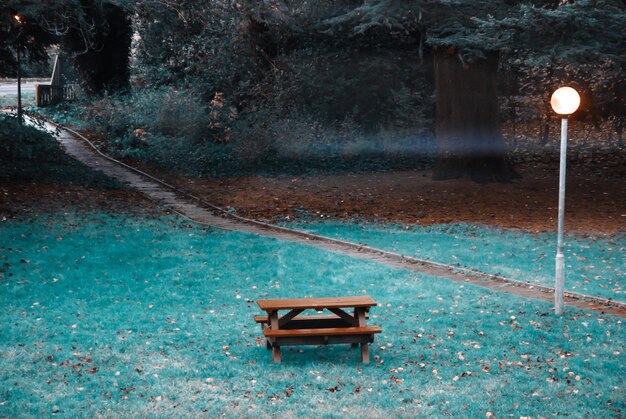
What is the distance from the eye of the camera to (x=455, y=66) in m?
22.3

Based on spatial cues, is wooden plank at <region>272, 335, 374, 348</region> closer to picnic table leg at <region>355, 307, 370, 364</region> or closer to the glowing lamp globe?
picnic table leg at <region>355, 307, 370, 364</region>

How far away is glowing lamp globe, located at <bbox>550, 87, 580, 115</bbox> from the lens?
10.9 metres

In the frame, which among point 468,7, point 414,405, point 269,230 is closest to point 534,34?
point 468,7

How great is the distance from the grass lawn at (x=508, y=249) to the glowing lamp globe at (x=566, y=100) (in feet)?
10.6

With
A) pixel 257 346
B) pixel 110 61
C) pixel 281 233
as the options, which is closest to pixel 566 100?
pixel 257 346

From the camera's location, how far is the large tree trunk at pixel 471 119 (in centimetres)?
2230

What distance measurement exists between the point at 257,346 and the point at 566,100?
5338 mm

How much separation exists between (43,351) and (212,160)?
17066 millimetres

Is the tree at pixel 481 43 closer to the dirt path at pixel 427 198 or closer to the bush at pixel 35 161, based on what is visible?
the dirt path at pixel 427 198

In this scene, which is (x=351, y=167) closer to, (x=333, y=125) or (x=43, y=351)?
(x=333, y=125)

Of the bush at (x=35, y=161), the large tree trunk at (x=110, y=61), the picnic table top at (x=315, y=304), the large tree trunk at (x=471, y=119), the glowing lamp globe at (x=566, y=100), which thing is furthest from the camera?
the large tree trunk at (x=110, y=61)

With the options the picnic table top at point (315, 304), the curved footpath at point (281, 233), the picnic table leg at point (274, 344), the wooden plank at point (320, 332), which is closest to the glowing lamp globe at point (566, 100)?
the curved footpath at point (281, 233)

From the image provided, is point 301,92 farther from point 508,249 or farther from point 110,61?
point 508,249

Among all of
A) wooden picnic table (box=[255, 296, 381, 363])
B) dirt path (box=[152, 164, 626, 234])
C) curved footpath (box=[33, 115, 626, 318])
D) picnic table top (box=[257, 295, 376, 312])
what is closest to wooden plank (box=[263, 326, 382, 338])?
wooden picnic table (box=[255, 296, 381, 363])
